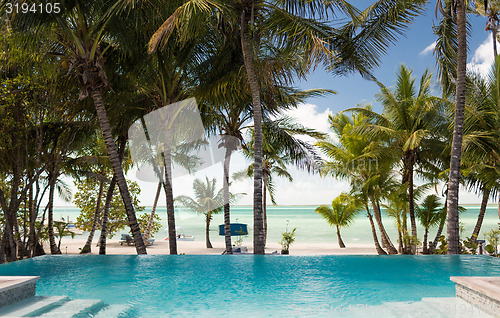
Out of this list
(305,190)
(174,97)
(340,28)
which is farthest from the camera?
(305,190)

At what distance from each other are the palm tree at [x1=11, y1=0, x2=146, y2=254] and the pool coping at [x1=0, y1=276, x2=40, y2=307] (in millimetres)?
3454

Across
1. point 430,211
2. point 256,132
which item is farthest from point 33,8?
point 430,211

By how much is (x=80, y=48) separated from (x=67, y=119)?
3.17m

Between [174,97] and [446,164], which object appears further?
[446,164]

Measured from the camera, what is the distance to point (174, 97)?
357 inches

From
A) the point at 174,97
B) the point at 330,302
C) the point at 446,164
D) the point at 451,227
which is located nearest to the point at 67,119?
the point at 174,97

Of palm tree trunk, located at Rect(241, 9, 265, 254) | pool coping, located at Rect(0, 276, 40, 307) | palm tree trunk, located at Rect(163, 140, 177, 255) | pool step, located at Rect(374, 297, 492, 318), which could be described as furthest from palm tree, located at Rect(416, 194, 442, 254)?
pool coping, located at Rect(0, 276, 40, 307)

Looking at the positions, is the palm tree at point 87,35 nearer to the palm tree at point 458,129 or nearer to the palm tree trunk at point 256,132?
the palm tree trunk at point 256,132

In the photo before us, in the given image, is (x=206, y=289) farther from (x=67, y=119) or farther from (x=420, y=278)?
(x=67, y=119)

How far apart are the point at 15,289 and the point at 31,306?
214 mm

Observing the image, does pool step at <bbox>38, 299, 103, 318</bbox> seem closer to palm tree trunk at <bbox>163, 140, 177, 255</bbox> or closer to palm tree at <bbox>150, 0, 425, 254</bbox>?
palm tree at <bbox>150, 0, 425, 254</bbox>

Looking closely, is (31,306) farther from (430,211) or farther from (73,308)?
(430,211)

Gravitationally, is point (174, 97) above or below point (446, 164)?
above

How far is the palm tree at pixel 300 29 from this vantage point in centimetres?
643
